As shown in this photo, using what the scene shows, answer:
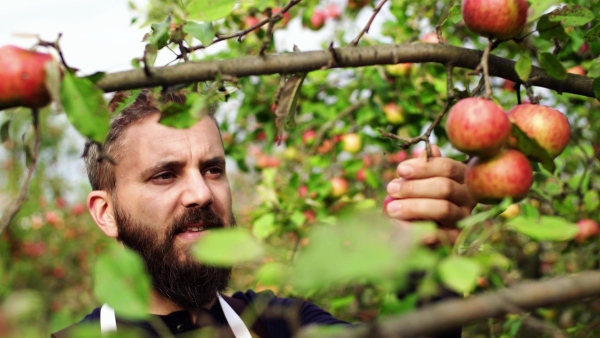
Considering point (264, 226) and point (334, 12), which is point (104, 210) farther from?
point (334, 12)

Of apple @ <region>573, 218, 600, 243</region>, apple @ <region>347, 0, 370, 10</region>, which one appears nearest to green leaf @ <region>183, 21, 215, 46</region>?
apple @ <region>573, 218, 600, 243</region>

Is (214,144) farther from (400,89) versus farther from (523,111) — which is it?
(523,111)

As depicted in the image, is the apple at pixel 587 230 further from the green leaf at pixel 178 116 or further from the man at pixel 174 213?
the green leaf at pixel 178 116

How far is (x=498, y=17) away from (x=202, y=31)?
0.44 metres

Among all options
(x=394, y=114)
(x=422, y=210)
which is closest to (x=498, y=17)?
(x=422, y=210)

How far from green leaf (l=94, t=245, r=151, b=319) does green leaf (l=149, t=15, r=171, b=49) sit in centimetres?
41

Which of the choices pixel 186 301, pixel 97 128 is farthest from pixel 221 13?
pixel 186 301

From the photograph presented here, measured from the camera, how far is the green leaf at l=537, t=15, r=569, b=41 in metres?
0.95

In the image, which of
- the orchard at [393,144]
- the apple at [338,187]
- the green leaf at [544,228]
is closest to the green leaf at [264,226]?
the orchard at [393,144]

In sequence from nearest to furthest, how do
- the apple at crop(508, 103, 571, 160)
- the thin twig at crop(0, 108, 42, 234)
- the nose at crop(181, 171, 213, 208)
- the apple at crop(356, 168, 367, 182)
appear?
the thin twig at crop(0, 108, 42, 234) → the apple at crop(508, 103, 571, 160) → the nose at crop(181, 171, 213, 208) → the apple at crop(356, 168, 367, 182)

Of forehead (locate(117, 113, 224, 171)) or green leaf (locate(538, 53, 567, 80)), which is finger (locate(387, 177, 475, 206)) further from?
forehead (locate(117, 113, 224, 171))

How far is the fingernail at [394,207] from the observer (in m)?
0.96

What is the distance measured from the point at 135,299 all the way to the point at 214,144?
1.40 meters

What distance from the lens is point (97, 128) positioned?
2.21 ft
